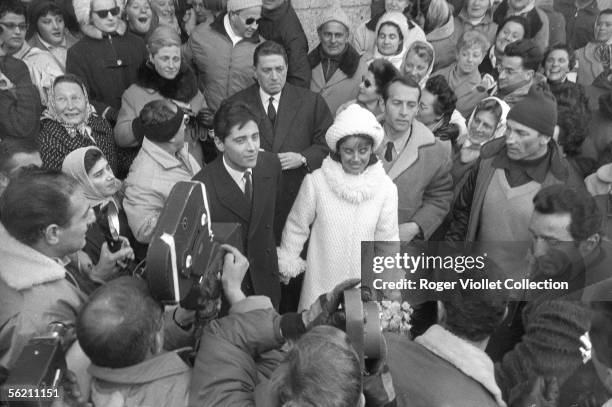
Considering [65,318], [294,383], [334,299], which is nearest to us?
[294,383]

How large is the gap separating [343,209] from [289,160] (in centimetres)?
66

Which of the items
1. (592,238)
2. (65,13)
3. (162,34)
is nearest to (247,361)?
(592,238)

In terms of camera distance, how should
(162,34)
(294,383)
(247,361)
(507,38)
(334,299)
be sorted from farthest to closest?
(507,38), (162,34), (247,361), (334,299), (294,383)

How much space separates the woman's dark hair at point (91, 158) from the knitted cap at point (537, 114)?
196 centimetres

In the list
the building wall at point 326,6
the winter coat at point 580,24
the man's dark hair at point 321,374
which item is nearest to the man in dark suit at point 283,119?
the building wall at point 326,6

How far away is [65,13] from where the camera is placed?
471cm

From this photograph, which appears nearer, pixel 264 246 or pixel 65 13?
pixel 264 246

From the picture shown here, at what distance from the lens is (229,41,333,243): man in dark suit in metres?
3.85

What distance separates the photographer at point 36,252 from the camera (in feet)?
6.65

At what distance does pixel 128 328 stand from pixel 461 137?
9.37 ft

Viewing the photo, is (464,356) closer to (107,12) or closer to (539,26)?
(107,12)

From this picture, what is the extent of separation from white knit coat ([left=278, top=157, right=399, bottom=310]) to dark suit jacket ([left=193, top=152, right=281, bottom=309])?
15 cm

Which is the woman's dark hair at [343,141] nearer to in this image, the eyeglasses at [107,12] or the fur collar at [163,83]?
the fur collar at [163,83]

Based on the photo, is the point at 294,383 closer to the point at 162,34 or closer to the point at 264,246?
the point at 264,246
